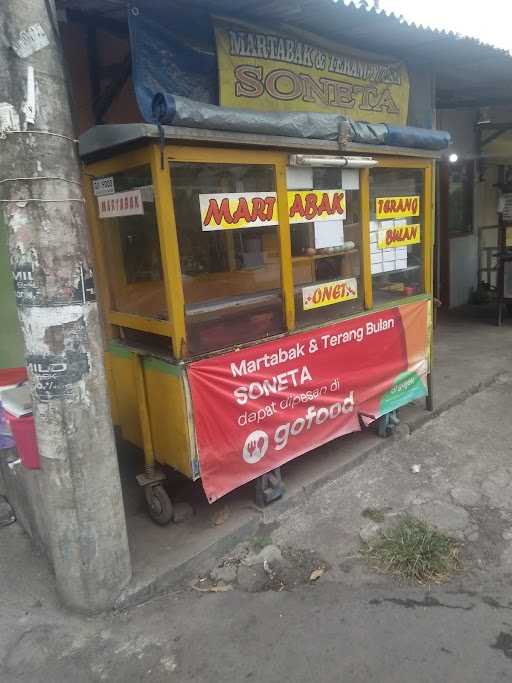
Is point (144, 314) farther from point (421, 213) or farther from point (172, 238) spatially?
point (421, 213)

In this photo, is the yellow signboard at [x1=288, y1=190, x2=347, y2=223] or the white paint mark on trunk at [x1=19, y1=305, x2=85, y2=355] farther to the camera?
the yellow signboard at [x1=288, y1=190, x2=347, y2=223]

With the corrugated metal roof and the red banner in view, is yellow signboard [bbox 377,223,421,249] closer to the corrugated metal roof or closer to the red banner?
the red banner

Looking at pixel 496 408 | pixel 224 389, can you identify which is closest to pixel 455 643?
pixel 224 389

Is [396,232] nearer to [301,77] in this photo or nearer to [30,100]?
[301,77]

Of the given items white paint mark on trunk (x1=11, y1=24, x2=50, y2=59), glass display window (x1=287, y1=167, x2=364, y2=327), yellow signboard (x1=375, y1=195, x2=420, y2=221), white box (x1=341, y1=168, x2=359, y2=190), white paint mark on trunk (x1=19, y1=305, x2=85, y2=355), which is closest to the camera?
white paint mark on trunk (x1=11, y1=24, x2=50, y2=59)

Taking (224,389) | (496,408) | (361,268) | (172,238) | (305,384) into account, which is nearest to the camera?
(172,238)

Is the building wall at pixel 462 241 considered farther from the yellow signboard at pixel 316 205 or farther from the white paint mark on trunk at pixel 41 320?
the white paint mark on trunk at pixel 41 320

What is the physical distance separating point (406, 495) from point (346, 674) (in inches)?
64.6

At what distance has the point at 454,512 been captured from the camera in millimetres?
3539

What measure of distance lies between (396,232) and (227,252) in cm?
157

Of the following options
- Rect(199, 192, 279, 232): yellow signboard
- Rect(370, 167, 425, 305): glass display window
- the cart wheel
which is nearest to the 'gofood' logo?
the cart wheel

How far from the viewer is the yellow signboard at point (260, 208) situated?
10.2 ft

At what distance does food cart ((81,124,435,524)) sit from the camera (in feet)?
10.1

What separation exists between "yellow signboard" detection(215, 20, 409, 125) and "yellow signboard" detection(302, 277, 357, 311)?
1.28 meters
